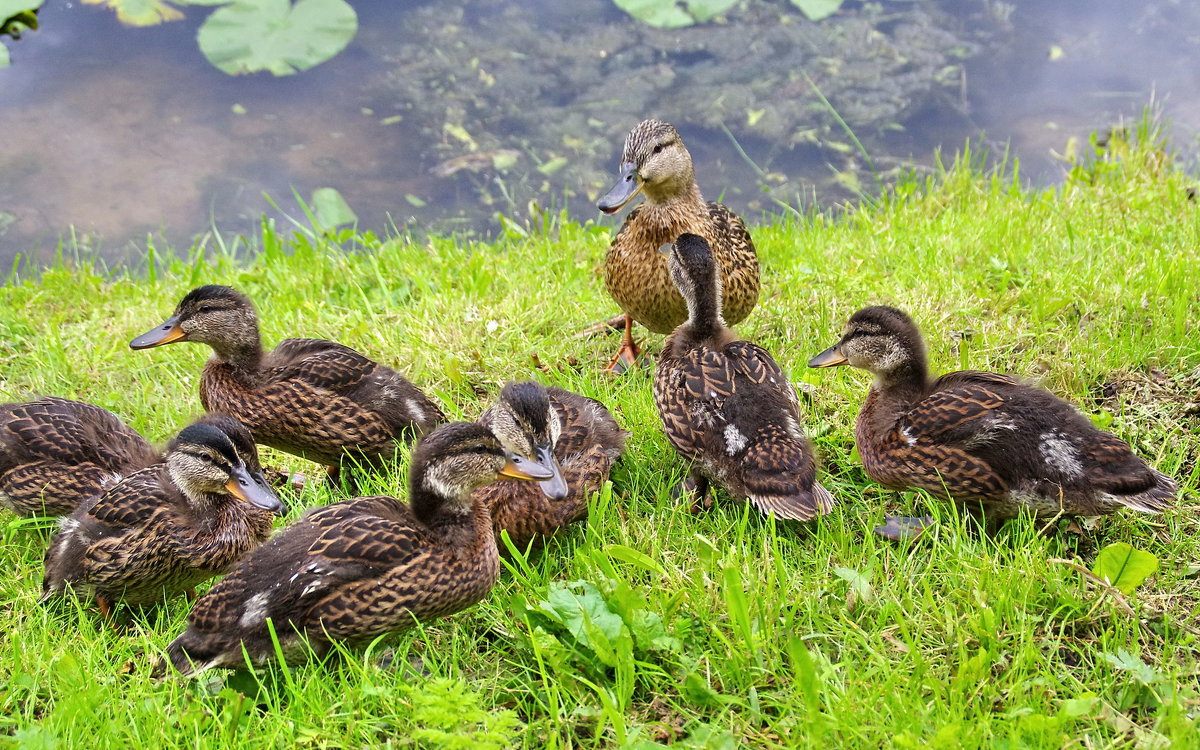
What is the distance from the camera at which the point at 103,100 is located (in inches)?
311

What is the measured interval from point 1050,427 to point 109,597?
10.5 feet

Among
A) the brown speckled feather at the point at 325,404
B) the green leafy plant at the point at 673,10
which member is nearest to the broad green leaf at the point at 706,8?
the green leafy plant at the point at 673,10

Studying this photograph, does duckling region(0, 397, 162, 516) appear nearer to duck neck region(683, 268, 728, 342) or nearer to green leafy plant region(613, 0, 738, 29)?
duck neck region(683, 268, 728, 342)

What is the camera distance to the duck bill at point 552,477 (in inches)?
133

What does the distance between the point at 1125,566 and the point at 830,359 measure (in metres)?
1.33

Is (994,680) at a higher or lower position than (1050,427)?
lower

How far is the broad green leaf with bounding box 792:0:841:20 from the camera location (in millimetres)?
8672

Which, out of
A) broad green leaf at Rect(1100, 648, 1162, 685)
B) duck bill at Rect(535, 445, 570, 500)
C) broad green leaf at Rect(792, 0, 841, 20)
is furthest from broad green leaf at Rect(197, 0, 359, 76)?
broad green leaf at Rect(1100, 648, 1162, 685)

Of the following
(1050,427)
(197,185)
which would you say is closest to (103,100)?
(197,185)

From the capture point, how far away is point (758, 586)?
10.5 ft

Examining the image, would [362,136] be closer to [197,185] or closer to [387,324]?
[197,185]

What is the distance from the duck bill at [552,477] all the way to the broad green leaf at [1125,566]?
65.5 inches

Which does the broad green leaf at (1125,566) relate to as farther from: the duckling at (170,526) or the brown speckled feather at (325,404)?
the duckling at (170,526)

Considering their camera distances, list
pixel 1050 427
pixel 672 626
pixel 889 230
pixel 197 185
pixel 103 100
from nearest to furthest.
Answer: pixel 672 626 → pixel 1050 427 → pixel 889 230 → pixel 197 185 → pixel 103 100
